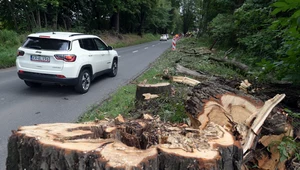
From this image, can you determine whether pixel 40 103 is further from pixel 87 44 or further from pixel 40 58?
pixel 87 44

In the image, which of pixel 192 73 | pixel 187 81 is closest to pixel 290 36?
pixel 187 81

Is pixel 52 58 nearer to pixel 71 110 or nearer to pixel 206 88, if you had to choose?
pixel 71 110

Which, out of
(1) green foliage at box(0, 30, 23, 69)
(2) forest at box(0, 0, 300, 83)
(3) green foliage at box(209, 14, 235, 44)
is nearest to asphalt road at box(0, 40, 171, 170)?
(1) green foliage at box(0, 30, 23, 69)

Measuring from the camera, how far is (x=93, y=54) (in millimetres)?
7840

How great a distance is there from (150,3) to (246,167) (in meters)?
40.6

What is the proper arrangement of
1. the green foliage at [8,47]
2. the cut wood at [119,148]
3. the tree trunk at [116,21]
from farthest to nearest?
the tree trunk at [116,21], the green foliage at [8,47], the cut wood at [119,148]

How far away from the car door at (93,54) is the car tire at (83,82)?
0.42 metres

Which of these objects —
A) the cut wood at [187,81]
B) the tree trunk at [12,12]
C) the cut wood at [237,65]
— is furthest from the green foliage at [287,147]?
the tree trunk at [12,12]

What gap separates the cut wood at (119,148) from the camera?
2.07m

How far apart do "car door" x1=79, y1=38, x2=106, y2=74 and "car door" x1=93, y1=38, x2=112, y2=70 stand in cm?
10

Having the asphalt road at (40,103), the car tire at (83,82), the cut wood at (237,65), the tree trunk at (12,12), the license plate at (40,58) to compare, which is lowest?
the asphalt road at (40,103)

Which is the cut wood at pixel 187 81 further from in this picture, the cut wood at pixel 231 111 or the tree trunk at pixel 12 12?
the tree trunk at pixel 12 12

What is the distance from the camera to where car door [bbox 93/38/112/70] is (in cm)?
848

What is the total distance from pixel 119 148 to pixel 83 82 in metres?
5.39
